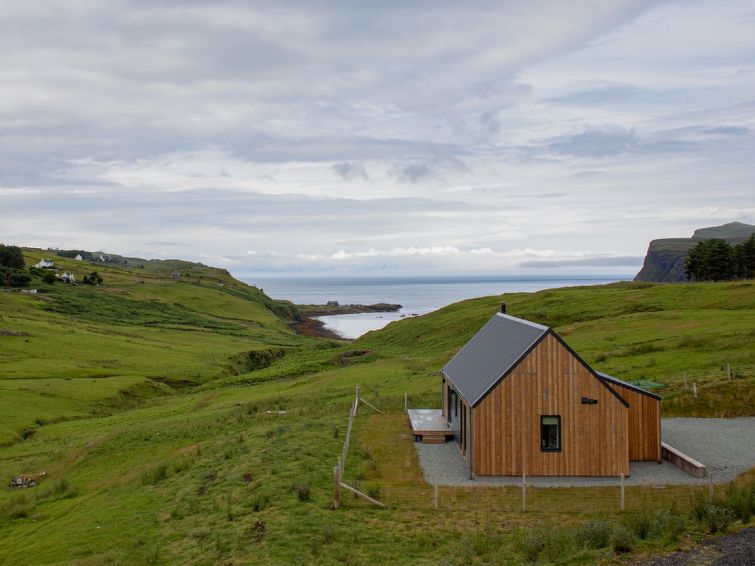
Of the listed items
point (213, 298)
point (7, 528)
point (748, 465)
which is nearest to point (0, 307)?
point (213, 298)

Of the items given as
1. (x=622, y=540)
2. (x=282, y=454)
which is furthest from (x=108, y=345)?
Result: (x=622, y=540)

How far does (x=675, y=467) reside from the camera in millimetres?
26547

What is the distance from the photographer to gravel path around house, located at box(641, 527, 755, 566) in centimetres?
1387

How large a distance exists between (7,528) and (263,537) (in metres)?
13.5

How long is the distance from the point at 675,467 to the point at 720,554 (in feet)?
43.3

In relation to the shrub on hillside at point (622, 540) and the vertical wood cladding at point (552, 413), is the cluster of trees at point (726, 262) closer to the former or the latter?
the vertical wood cladding at point (552, 413)

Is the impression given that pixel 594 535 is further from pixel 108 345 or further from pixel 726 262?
pixel 726 262

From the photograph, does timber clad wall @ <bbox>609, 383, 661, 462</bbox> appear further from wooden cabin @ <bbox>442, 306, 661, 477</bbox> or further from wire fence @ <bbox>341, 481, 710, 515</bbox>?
wire fence @ <bbox>341, 481, 710, 515</bbox>

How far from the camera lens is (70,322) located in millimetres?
99625

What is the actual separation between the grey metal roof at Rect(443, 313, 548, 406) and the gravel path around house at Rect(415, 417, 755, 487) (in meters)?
3.16

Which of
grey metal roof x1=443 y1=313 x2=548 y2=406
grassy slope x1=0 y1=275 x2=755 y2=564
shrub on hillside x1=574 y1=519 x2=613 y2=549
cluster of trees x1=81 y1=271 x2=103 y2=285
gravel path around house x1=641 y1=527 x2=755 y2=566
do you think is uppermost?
cluster of trees x1=81 y1=271 x2=103 y2=285

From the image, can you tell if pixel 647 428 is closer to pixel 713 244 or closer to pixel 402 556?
pixel 402 556

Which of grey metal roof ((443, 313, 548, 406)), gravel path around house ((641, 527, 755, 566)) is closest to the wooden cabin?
grey metal roof ((443, 313, 548, 406))

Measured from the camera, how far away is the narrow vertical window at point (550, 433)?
25.7 m
